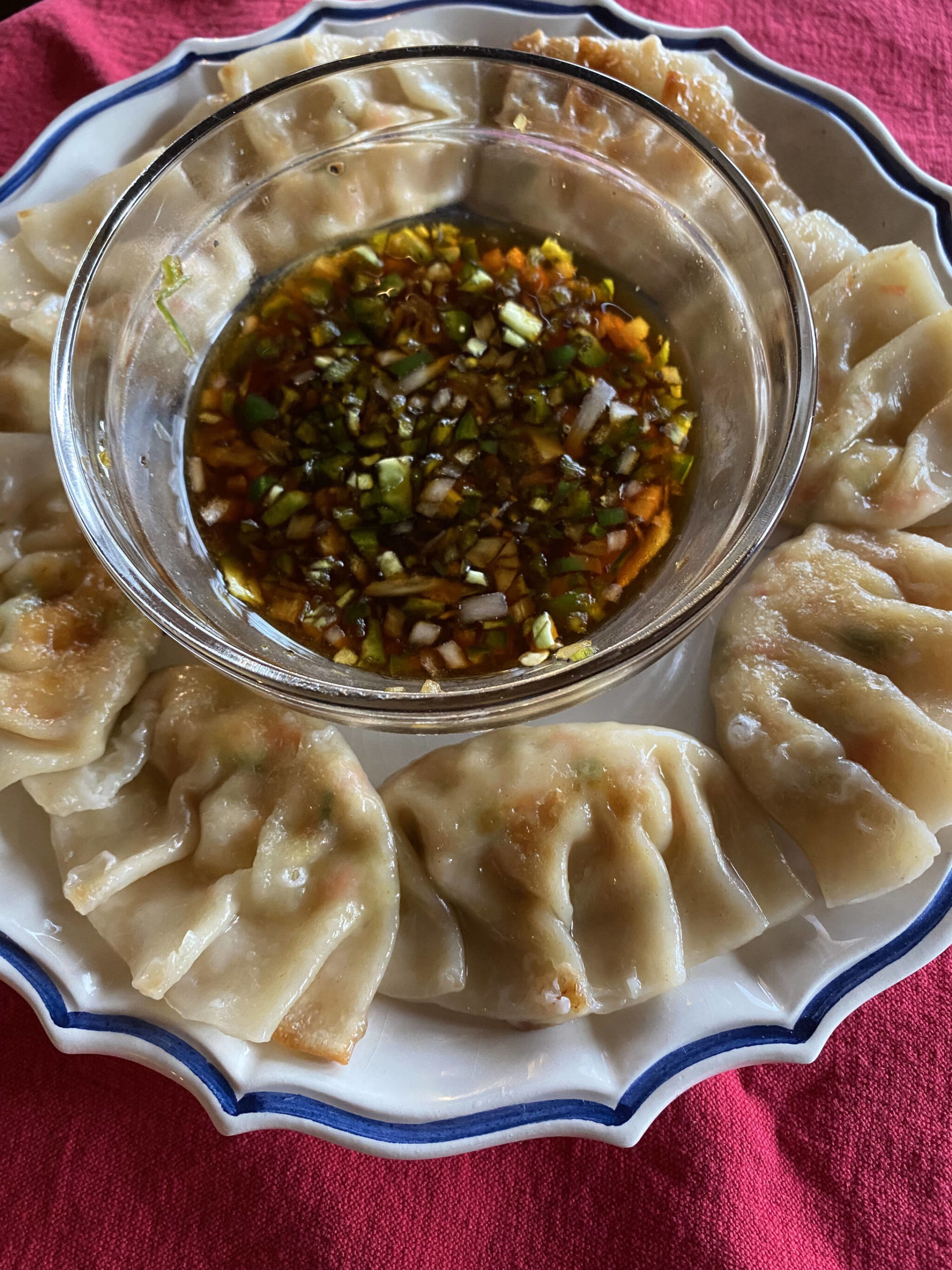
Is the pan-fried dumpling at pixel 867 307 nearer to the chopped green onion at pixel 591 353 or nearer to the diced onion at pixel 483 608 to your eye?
the chopped green onion at pixel 591 353

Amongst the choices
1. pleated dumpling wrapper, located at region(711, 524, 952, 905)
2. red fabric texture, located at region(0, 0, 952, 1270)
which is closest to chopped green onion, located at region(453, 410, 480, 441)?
pleated dumpling wrapper, located at region(711, 524, 952, 905)

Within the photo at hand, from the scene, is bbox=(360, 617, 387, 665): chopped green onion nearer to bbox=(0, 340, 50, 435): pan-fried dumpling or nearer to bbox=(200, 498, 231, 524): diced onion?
bbox=(200, 498, 231, 524): diced onion

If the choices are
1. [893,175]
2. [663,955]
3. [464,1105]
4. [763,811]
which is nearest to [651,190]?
[893,175]

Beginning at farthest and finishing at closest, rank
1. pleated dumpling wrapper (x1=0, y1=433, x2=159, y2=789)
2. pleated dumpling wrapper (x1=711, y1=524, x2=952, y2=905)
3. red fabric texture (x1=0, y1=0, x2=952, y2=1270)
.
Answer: red fabric texture (x1=0, y1=0, x2=952, y2=1270), pleated dumpling wrapper (x1=0, y1=433, x2=159, y2=789), pleated dumpling wrapper (x1=711, y1=524, x2=952, y2=905)

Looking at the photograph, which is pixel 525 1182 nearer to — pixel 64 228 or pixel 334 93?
pixel 64 228

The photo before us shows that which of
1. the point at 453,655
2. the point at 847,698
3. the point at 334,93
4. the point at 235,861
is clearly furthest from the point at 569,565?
the point at 334,93

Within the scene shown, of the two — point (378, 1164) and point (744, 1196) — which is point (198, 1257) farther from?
point (744, 1196)
